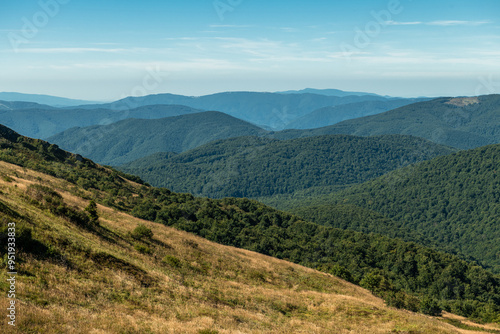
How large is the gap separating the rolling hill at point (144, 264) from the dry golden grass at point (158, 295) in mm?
132

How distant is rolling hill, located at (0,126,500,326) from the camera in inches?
878

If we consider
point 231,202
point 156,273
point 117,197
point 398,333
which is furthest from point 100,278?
point 231,202

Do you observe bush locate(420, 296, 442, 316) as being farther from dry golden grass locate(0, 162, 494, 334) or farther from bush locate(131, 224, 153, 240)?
bush locate(131, 224, 153, 240)

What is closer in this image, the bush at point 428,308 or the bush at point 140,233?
the bush at point 140,233

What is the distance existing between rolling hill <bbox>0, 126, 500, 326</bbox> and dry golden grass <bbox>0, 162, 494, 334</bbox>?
0.43 ft

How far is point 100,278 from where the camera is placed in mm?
25625

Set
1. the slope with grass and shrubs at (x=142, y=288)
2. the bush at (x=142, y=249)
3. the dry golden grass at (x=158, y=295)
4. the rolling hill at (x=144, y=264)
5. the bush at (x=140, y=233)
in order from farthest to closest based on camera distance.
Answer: the bush at (x=140, y=233) → the bush at (x=142, y=249) → the rolling hill at (x=144, y=264) → the slope with grass and shrubs at (x=142, y=288) → the dry golden grass at (x=158, y=295)

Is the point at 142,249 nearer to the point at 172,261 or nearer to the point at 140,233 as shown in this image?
the point at 172,261

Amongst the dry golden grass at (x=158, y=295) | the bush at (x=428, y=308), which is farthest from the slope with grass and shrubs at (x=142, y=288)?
the bush at (x=428, y=308)

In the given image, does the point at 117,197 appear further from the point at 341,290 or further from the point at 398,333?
the point at 398,333

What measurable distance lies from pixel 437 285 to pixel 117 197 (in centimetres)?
8979

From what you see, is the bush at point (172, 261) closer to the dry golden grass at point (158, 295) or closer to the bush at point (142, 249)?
the dry golden grass at point (158, 295)

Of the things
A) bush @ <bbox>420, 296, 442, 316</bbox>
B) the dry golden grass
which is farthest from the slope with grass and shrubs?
bush @ <bbox>420, 296, 442, 316</bbox>

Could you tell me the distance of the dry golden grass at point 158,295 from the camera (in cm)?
1944
